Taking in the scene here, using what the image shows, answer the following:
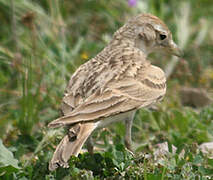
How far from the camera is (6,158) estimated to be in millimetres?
3578

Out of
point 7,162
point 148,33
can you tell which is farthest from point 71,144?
point 148,33

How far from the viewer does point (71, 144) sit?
3.18 m

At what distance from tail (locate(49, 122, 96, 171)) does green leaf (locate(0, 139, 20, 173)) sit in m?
0.47

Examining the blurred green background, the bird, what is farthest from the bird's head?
the blurred green background

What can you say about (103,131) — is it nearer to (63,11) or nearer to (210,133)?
(210,133)

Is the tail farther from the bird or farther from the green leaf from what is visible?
the green leaf

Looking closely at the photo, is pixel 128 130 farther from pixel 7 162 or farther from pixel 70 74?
pixel 70 74

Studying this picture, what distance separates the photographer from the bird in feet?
10.5

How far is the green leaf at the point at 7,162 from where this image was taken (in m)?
3.47

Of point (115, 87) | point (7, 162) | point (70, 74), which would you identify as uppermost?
point (115, 87)

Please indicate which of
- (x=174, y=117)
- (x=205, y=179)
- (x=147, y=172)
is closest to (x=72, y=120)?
(x=147, y=172)

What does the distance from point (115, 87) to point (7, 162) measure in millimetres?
904

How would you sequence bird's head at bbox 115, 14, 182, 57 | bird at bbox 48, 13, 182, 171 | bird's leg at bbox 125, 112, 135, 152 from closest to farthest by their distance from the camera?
1. bird at bbox 48, 13, 182, 171
2. bird's leg at bbox 125, 112, 135, 152
3. bird's head at bbox 115, 14, 182, 57

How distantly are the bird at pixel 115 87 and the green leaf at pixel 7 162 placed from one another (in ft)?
1.53
